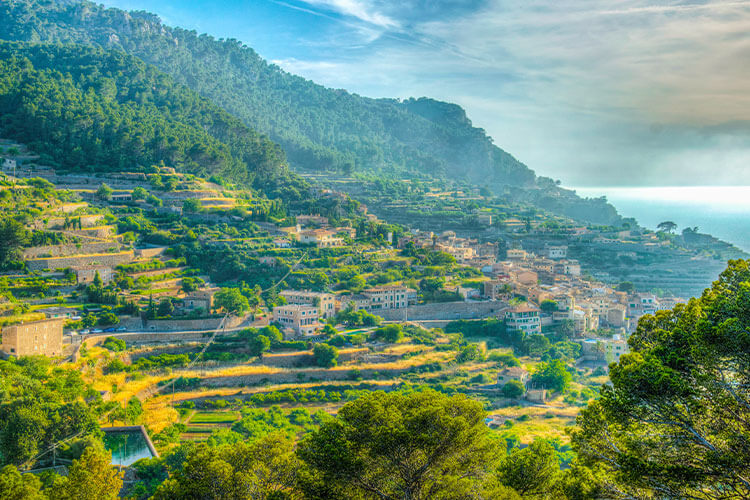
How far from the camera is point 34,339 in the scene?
21047 mm

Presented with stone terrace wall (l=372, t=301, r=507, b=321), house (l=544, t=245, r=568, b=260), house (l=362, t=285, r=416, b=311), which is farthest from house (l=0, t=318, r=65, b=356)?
house (l=544, t=245, r=568, b=260)

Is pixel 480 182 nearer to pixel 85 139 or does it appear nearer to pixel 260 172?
pixel 260 172

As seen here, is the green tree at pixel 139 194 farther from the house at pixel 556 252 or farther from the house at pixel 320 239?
the house at pixel 556 252

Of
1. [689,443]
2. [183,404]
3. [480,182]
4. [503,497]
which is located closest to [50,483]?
[183,404]

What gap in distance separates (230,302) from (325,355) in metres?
5.18

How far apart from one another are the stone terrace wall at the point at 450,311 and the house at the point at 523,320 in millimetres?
1342

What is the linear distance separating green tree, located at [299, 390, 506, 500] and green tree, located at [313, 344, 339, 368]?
49.5 ft

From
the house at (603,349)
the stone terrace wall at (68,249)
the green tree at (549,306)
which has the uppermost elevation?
the stone terrace wall at (68,249)

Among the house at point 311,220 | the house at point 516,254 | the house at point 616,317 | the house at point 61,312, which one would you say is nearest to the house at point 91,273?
the house at point 61,312

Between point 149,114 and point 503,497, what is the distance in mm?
48690

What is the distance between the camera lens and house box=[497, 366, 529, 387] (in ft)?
85.4

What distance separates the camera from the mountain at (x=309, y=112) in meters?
74.9

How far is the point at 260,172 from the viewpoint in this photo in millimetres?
52469

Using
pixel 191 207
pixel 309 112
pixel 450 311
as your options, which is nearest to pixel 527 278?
pixel 450 311
